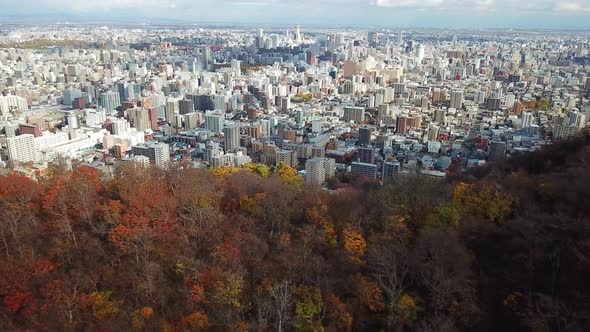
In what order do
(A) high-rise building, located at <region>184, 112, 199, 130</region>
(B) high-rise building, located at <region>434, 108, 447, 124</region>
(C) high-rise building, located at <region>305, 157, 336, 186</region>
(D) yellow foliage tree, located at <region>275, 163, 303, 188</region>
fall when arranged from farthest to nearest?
(B) high-rise building, located at <region>434, 108, 447, 124</region>, (A) high-rise building, located at <region>184, 112, 199, 130</region>, (C) high-rise building, located at <region>305, 157, 336, 186</region>, (D) yellow foliage tree, located at <region>275, 163, 303, 188</region>

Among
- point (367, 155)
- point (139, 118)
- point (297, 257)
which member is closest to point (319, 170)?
point (367, 155)

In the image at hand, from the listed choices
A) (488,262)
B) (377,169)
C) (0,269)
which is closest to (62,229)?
(0,269)

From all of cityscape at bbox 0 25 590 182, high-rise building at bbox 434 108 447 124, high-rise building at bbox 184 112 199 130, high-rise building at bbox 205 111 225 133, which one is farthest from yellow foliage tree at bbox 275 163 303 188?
high-rise building at bbox 434 108 447 124

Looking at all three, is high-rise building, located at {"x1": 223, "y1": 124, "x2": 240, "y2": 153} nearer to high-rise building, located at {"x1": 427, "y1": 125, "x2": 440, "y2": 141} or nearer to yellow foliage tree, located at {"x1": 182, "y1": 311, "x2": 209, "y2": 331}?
high-rise building, located at {"x1": 427, "y1": 125, "x2": 440, "y2": 141}

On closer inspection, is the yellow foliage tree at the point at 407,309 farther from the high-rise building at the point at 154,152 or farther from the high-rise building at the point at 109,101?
the high-rise building at the point at 109,101

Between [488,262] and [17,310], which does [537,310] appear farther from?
[17,310]

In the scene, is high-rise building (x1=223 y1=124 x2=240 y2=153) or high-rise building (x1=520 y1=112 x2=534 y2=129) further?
high-rise building (x1=520 y1=112 x2=534 y2=129)

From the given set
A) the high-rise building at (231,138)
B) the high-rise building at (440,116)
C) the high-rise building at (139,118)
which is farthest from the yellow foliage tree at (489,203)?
the high-rise building at (139,118)
